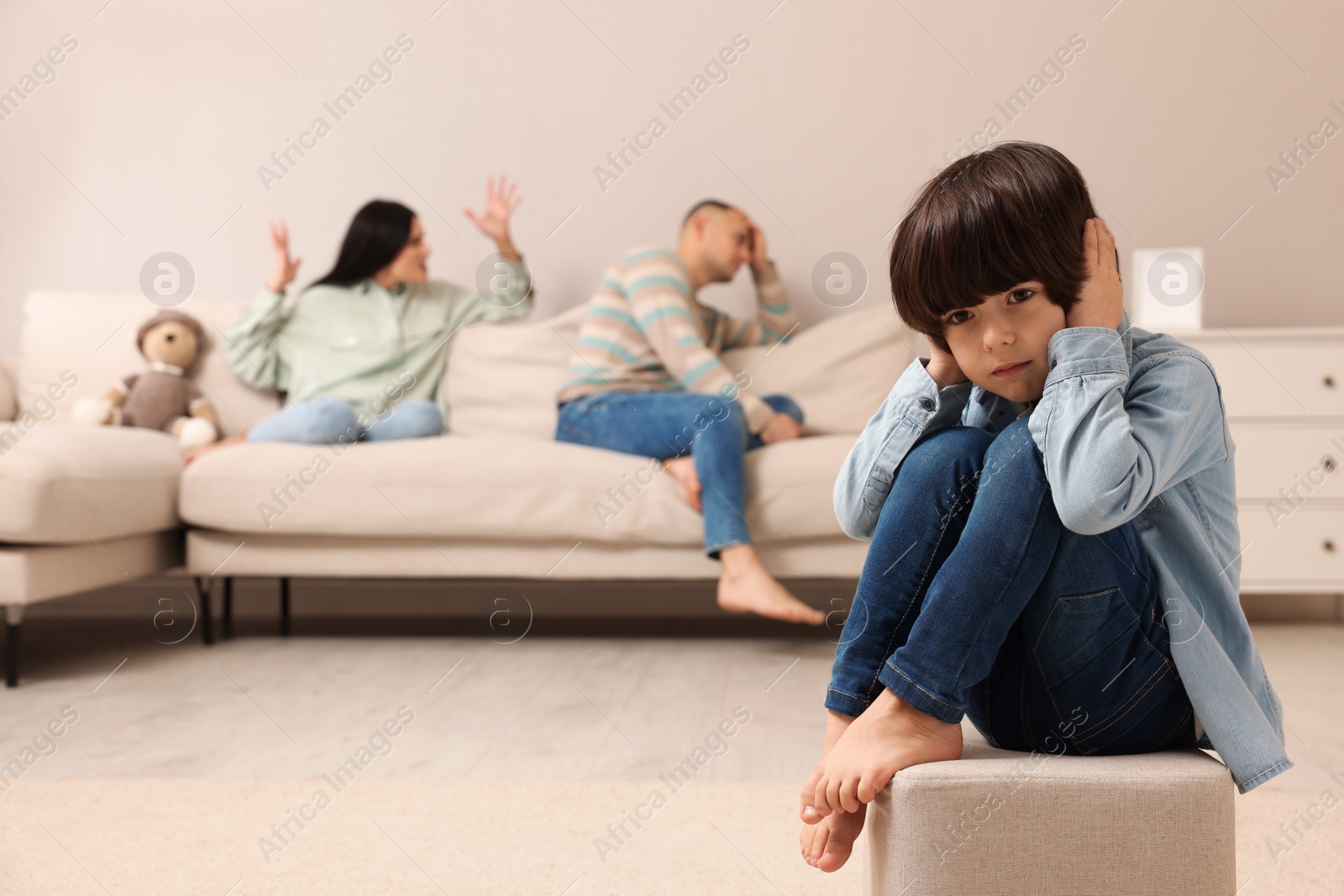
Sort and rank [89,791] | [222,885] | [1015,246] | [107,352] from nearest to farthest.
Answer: [1015,246]
[222,885]
[89,791]
[107,352]

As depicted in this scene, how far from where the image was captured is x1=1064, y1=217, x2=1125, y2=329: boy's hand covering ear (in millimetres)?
766

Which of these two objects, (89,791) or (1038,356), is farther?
(89,791)

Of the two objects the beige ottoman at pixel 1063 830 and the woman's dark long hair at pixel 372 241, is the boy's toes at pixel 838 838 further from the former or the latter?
the woman's dark long hair at pixel 372 241

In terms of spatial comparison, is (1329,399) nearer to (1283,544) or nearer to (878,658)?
(1283,544)

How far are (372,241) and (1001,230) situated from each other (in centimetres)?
216

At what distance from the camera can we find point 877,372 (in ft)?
8.09

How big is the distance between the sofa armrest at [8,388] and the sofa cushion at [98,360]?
0.02 metres

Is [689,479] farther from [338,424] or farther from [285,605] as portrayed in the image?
[285,605]

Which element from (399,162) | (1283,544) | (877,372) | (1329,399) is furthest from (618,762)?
(399,162)

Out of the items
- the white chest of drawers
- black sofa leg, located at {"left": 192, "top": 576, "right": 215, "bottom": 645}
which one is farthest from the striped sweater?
the white chest of drawers

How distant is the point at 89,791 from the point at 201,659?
84 cm

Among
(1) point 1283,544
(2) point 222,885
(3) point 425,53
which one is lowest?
(1) point 1283,544

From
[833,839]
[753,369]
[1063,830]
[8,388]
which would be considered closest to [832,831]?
[833,839]

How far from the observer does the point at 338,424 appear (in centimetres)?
235
